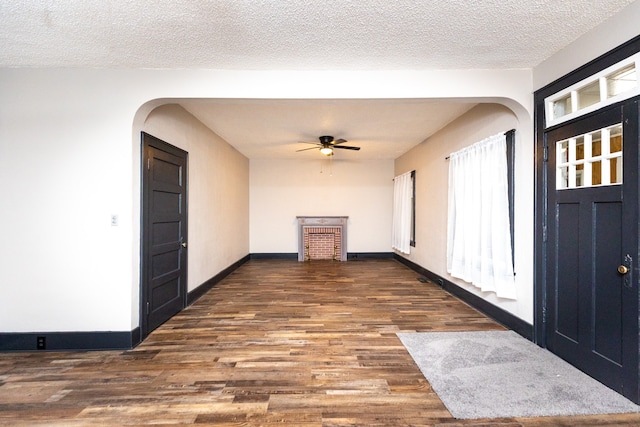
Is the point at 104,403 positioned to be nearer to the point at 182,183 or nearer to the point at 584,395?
the point at 182,183

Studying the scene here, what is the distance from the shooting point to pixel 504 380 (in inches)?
89.9

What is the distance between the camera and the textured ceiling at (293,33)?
2.00 m

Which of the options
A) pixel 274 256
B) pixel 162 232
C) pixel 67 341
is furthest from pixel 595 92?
pixel 274 256

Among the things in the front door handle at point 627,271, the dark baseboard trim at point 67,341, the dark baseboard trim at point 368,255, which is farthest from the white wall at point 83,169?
the dark baseboard trim at point 368,255

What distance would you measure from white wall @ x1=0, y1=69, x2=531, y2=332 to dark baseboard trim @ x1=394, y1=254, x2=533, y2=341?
254cm

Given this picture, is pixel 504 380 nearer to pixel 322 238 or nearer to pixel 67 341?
pixel 67 341

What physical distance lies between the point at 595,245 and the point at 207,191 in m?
4.69

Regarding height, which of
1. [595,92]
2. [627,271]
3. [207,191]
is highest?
[595,92]

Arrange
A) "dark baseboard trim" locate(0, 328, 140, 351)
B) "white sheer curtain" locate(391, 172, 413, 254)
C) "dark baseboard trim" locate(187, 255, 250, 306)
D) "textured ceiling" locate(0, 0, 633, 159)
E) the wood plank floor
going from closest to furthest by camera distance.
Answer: the wood plank floor, "textured ceiling" locate(0, 0, 633, 159), "dark baseboard trim" locate(0, 328, 140, 351), "dark baseboard trim" locate(187, 255, 250, 306), "white sheer curtain" locate(391, 172, 413, 254)

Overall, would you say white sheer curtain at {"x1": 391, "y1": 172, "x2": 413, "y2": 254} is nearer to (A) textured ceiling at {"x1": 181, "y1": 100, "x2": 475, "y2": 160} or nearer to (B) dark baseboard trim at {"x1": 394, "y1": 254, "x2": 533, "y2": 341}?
(A) textured ceiling at {"x1": 181, "y1": 100, "x2": 475, "y2": 160}

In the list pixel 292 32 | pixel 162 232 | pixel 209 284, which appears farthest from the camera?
pixel 209 284

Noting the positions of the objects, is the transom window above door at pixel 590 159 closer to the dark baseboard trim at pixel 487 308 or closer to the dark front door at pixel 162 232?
the dark baseboard trim at pixel 487 308

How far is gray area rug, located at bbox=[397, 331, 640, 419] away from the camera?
196 centimetres

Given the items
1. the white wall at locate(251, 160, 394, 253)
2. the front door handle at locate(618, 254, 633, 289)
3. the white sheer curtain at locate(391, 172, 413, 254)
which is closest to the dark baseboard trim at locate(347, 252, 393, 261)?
the white wall at locate(251, 160, 394, 253)
